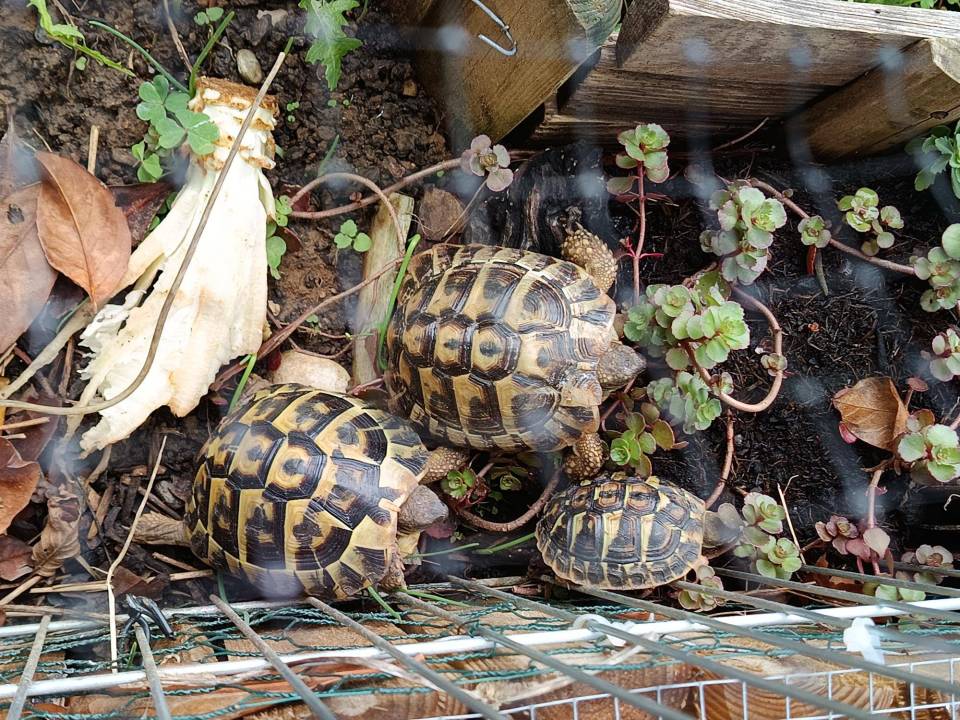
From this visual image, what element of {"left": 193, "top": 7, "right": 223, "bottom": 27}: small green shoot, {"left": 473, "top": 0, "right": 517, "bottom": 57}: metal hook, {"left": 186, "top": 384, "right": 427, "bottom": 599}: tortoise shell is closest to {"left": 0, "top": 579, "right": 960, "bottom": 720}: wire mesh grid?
{"left": 186, "top": 384, "right": 427, "bottom": 599}: tortoise shell

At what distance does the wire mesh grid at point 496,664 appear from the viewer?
1.30m

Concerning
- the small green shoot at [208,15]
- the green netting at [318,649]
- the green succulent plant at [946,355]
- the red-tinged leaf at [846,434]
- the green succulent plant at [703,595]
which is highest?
the small green shoot at [208,15]

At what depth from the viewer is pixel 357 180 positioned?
222 cm

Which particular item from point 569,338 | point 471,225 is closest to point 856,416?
point 569,338

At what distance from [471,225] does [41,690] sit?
1.56m

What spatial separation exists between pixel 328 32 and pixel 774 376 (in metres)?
1.53

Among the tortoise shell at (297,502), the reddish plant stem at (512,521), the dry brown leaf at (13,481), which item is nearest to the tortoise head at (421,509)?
the tortoise shell at (297,502)

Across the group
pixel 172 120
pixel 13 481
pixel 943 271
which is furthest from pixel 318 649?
pixel 943 271

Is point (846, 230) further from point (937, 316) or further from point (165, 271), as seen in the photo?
point (165, 271)

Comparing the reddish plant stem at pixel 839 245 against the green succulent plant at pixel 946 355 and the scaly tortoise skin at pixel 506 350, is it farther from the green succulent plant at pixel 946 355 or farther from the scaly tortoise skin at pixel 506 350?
the scaly tortoise skin at pixel 506 350

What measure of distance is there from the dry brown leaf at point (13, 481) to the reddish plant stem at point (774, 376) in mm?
1737

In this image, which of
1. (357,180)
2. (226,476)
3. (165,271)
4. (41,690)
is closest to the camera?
(41,690)

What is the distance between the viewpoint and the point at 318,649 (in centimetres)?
147

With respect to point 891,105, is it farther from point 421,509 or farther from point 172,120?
point 172,120
